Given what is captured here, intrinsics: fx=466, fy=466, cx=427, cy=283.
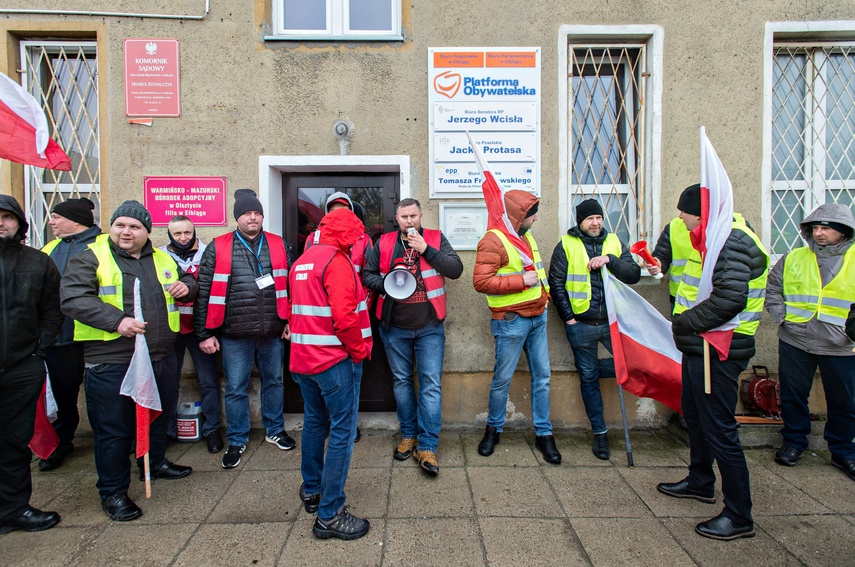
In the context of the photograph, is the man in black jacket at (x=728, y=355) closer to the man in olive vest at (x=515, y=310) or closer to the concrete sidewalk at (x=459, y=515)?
the concrete sidewalk at (x=459, y=515)

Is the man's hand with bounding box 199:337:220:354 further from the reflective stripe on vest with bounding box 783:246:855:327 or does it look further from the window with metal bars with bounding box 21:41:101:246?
the reflective stripe on vest with bounding box 783:246:855:327

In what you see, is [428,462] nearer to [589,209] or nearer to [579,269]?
[579,269]

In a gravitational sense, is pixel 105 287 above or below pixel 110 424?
above

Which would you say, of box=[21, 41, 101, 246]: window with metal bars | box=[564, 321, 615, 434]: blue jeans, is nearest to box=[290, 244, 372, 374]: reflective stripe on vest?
box=[564, 321, 615, 434]: blue jeans

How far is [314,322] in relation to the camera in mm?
2713

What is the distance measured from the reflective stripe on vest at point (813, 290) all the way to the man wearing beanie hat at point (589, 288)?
1.20m

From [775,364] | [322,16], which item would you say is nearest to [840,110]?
[775,364]

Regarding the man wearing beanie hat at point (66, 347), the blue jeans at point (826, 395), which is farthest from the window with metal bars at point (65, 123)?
the blue jeans at point (826, 395)

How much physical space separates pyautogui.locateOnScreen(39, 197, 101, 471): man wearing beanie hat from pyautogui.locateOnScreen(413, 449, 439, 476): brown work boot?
112 inches

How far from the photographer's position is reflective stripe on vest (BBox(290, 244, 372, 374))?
106 inches

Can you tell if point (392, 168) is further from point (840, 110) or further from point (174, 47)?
point (840, 110)

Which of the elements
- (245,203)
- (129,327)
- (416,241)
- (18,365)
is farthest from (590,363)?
(18,365)

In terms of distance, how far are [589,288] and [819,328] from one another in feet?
5.78

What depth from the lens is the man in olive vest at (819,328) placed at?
3.56 meters
